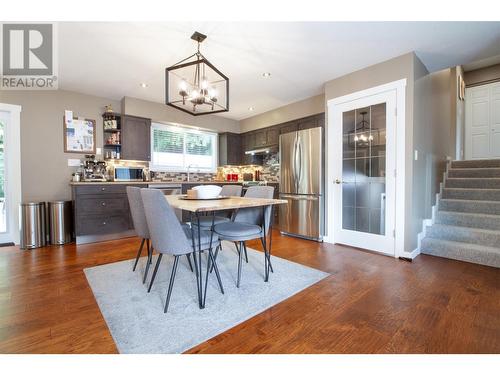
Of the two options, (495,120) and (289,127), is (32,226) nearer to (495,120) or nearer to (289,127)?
(289,127)

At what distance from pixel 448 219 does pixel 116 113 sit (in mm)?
5473

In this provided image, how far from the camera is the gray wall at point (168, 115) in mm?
4207

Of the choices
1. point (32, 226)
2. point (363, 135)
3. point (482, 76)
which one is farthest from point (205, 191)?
point (482, 76)

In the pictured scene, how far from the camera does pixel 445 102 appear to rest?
12.8ft

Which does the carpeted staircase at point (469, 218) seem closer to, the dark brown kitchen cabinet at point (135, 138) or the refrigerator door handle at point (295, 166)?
the refrigerator door handle at point (295, 166)

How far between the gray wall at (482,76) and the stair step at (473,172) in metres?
2.48

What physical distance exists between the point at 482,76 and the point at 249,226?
6.24 m

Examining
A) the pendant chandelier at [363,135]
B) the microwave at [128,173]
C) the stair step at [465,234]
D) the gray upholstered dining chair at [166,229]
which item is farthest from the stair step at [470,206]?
the microwave at [128,173]

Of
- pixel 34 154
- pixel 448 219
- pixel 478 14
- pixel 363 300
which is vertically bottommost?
pixel 363 300

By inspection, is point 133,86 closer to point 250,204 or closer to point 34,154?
point 34,154

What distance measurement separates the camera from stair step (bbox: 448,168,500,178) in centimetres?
364

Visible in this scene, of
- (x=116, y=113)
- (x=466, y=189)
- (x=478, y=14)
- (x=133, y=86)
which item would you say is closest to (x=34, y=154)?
(x=116, y=113)

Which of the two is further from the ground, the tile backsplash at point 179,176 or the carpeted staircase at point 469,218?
the tile backsplash at point 179,176

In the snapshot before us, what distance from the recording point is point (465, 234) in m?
2.91
